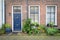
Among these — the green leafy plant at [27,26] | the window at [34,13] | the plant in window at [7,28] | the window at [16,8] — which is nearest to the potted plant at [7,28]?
the plant in window at [7,28]

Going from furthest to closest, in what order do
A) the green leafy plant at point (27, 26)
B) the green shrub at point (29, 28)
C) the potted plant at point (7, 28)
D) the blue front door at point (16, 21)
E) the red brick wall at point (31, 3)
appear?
the blue front door at point (16, 21), the red brick wall at point (31, 3), the potted plant at point (7, 28), the green leafy plant at point (27, 26), the green shrub at point (29, 28)

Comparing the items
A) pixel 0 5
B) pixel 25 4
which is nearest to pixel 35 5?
pixel 25 4

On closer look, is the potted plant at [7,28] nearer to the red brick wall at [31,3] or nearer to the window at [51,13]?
the red brick wall at [31,3]

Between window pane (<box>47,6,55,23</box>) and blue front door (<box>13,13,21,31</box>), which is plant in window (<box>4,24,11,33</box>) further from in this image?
window pane (<box>47,6,55,23</box>)

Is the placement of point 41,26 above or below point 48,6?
below

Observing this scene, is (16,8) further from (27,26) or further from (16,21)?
(27,26)

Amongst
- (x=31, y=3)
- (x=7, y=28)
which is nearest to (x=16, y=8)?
(x=31, y=3)

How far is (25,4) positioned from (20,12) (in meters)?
1.11

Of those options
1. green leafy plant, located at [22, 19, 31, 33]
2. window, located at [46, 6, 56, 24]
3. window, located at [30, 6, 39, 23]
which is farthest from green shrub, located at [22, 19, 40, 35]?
window, located at [46, 6, 56, 24]

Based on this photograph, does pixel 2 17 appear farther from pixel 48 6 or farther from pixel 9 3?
pixel 48 6

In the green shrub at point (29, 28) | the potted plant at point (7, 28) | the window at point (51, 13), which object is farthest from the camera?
the window at point (51, 13)

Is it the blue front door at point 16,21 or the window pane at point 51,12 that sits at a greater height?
the window pane at point 51,12

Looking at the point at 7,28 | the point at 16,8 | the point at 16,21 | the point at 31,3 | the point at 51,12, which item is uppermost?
the point at 31,3

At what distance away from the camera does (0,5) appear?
1620 cm
